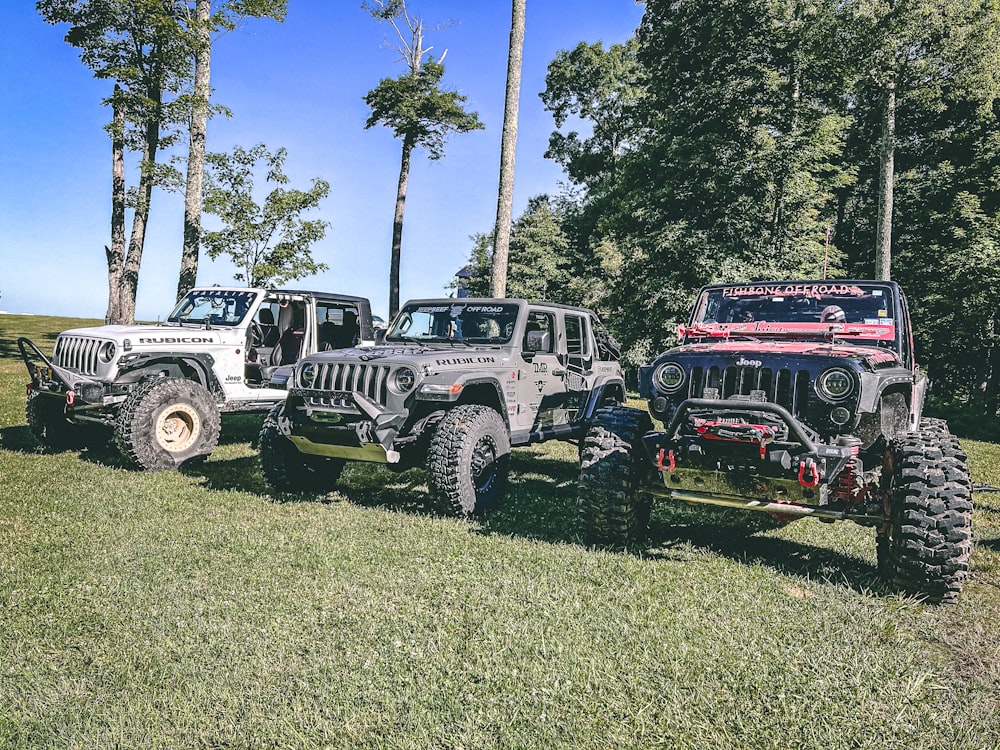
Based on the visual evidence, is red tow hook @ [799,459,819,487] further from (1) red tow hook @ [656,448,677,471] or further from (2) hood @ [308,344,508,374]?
(2) hood @ [308,344,508,374]

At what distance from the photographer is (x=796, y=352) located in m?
5.02

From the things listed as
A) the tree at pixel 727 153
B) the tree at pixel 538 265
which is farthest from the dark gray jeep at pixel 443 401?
the tree at pixel 538 265

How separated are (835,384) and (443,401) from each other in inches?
125

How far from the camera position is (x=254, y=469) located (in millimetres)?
8625

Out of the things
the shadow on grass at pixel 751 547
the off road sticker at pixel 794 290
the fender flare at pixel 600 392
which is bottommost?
the shadow on grass at pixel 751 547

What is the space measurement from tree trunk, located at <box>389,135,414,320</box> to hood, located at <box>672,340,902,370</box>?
21.4m

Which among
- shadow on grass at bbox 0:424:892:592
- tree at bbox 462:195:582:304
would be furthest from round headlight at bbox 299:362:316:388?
tree at bbox 462:195:582:304

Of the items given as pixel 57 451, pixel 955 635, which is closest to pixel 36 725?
pixel 955 635

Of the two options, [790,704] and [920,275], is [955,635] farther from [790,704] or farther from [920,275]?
[920,275]

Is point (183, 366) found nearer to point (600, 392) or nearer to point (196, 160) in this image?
point (600, 392)

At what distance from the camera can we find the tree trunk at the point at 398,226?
26.2 meters

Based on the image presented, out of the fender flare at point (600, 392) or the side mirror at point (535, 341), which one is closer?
the side mirror at point (535, 341)

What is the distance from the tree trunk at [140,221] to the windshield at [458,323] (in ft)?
39.6

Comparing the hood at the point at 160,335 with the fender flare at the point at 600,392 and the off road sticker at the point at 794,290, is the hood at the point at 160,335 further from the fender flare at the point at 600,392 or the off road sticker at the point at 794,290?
the off road sticker at the point at 794,290
